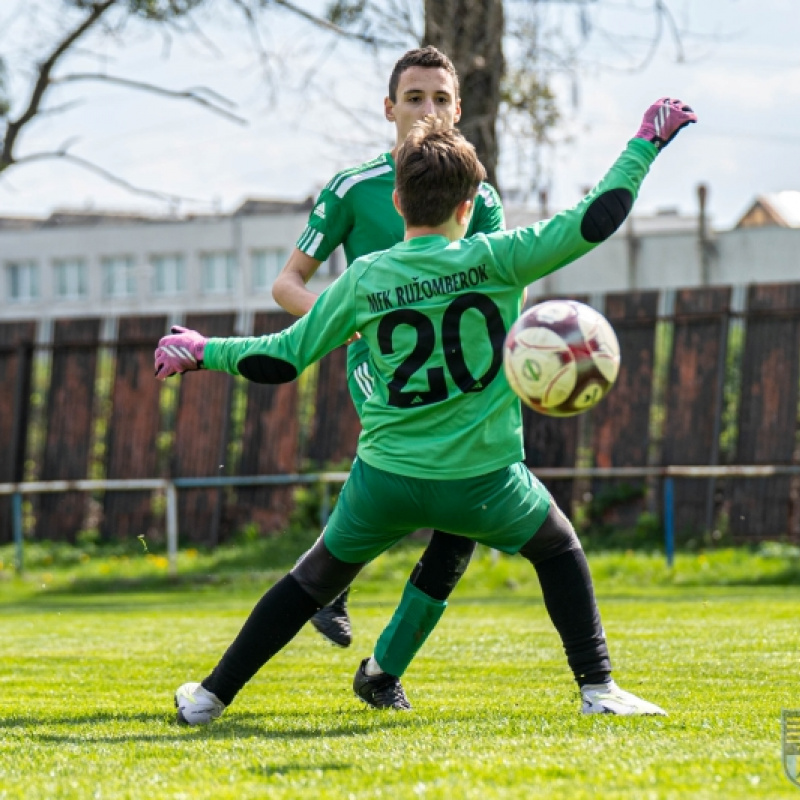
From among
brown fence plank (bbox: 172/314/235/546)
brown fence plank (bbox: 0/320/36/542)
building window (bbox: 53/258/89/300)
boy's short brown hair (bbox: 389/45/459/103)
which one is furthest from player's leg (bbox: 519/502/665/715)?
building window (bbox: 53/258/89/300)

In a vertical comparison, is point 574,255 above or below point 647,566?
above

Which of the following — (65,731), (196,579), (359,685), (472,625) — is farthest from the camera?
(196,579)

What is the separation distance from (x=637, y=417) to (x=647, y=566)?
2486 mm

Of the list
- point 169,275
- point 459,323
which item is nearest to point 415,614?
point 459,323

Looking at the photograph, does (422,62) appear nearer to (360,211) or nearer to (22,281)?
(360,211)

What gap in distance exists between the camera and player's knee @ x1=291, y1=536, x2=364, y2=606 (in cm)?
451

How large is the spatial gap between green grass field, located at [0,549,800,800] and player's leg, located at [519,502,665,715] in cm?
16

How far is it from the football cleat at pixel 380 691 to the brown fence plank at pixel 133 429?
12.6 metres

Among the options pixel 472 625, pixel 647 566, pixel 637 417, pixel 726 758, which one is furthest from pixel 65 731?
pixel 637 417

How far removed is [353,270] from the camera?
438cm

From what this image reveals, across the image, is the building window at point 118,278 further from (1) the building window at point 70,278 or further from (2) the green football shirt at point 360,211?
(2) the green football shirt at point 360,211

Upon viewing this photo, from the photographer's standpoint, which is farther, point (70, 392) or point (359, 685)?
point (70, 392)

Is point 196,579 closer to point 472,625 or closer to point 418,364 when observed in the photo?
point 472,625

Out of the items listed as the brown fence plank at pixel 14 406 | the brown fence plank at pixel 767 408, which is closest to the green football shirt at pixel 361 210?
the brown fence plank at pixel 767 408
